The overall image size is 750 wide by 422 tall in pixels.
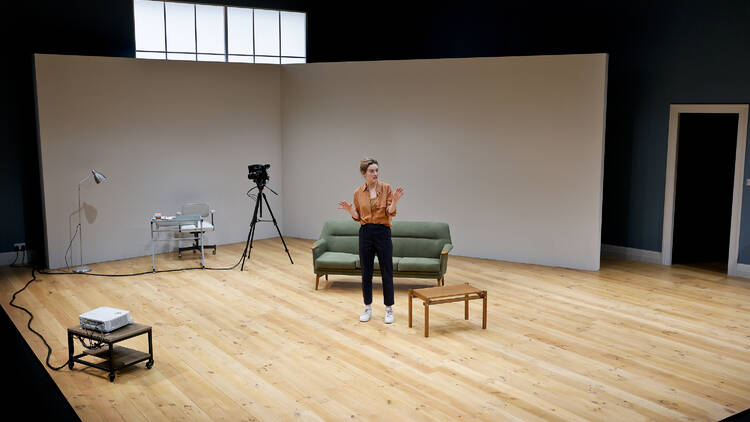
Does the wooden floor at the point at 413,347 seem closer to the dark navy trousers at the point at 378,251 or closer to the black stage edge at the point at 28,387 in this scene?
the black stage edge at the point at 28,387

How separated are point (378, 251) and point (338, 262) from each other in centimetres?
128

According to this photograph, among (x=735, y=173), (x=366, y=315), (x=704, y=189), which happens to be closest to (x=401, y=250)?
(x=366, y=315)

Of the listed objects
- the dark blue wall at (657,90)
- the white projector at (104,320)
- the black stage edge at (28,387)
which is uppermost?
the dark blue wall at (657,90)

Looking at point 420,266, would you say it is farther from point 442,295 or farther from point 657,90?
point 657,90

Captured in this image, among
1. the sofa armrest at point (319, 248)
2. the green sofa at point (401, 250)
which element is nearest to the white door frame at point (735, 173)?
the green sofa at point (401, 250)

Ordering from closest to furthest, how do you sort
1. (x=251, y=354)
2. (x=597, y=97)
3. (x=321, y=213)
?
(x=251, y=354) < (x=597, y=97) < (x=321, y=213)

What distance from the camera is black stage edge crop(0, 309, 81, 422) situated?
4.35 metres

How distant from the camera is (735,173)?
329 inches

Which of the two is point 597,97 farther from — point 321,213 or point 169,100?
point 169,100

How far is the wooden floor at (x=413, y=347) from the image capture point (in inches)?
188

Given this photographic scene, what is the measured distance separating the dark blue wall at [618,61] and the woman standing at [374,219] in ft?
14.7

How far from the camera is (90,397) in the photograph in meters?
4.91

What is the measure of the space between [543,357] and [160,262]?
18.6 ft

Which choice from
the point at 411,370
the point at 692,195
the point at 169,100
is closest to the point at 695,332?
the point at 411,370
